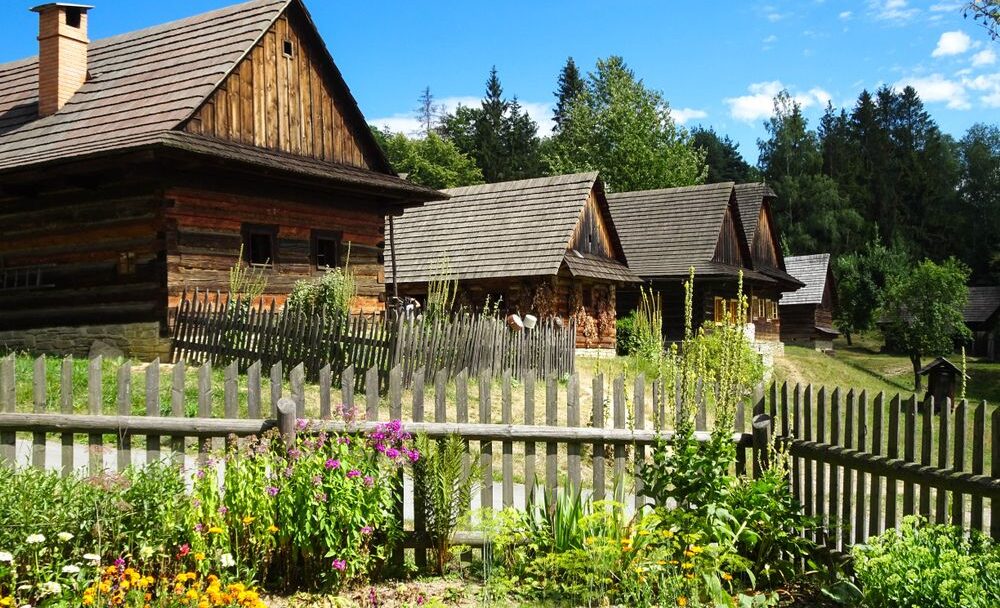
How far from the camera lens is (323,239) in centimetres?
1753

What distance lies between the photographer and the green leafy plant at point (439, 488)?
5.51 metres

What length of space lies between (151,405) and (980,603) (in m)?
5.03

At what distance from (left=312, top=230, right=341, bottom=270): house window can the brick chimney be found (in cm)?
537

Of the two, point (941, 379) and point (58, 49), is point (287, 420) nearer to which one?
point (58, 49)

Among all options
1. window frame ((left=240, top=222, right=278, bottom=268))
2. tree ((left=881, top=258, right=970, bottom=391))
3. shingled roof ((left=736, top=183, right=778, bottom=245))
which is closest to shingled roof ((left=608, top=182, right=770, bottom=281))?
shingled roof ((left=736, top=183, right=778, bottom=245))

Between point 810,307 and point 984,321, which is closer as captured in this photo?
point 810,307

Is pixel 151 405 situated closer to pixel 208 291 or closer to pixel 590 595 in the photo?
pixel 590 595

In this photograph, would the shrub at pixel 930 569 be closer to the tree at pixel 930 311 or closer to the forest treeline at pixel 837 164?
the tree at pixel 930 311

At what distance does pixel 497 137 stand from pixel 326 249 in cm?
4604

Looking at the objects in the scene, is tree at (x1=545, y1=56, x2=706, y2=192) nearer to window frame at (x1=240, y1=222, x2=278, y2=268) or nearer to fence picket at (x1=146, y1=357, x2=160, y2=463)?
window frame at (x1=240, y1=222, x2=278, y2=268)

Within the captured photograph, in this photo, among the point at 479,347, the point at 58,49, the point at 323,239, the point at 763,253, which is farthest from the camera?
the point at 763,253

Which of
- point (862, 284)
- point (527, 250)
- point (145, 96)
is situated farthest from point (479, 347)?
point (862, 284)

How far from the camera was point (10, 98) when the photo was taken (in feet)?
60.2

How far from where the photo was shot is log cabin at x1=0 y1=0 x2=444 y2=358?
14461 millimetres
